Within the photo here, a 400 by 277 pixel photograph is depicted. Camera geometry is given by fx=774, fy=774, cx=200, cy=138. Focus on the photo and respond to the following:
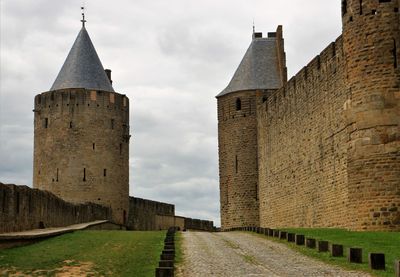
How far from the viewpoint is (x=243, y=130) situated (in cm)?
3938

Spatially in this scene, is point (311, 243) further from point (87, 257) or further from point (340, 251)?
point (87, 257)

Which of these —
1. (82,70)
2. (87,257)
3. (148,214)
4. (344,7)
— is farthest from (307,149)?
(148,214)

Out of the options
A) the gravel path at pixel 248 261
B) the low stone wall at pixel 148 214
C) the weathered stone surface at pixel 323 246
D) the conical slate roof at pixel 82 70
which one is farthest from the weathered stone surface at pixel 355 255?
the low stone wall at pixel 148 214

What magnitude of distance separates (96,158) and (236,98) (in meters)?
8.82

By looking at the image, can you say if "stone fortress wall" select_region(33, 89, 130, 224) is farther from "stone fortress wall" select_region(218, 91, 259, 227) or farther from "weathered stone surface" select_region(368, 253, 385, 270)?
"weathered stone surface" select_region(368, 253, 385, 270)

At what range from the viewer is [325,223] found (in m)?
26.1

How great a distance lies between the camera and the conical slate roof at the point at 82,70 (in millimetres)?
44094

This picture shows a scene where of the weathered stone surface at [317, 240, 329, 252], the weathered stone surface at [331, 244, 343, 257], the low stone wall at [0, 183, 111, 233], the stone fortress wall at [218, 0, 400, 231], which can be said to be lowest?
the weathered stone surface at [331, 244, 343, 257]

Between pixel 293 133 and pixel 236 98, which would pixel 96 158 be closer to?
pixel 236 98

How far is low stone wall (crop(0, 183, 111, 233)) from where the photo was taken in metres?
22.0

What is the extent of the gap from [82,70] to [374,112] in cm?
2615

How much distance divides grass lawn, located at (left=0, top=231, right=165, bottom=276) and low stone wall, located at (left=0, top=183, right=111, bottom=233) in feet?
5.83

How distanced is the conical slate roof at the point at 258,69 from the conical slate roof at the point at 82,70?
7.73 metres

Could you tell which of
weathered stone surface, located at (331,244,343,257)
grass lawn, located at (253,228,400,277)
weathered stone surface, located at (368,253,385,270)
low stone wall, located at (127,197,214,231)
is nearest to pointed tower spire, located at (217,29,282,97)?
low stone wall, located at (127,197,214,231)
